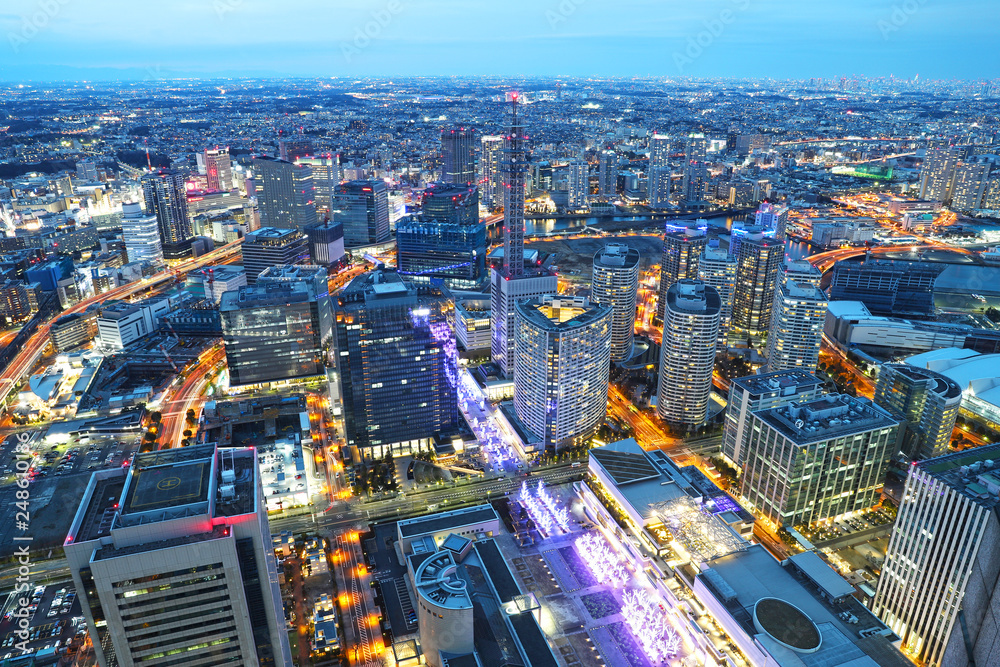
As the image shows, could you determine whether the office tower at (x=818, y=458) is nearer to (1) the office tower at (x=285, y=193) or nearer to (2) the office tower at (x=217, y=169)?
(1) the office tower at (x=285, y=193)

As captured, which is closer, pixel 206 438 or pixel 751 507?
pixel 751 507

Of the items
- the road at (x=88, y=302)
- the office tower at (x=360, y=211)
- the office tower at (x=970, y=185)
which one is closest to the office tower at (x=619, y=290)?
the office tower at (x=360, y=211)

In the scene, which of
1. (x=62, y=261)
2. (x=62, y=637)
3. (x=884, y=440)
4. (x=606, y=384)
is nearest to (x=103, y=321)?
(x=62, y=261)

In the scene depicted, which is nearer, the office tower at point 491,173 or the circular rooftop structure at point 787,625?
the circular rooftop structure at point 787,625

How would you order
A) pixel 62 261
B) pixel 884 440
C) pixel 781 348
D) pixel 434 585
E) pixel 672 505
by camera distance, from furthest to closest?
pixel 62 261
pixel 781 348
pixel 884 440
pixel 672 505
pixel 434 585

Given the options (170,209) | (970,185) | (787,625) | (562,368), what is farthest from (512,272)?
(970,185)

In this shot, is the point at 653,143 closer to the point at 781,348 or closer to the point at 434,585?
the point at 781,348

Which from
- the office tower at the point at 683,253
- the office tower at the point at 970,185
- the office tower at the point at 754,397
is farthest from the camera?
the office tower at the point at 970,185
